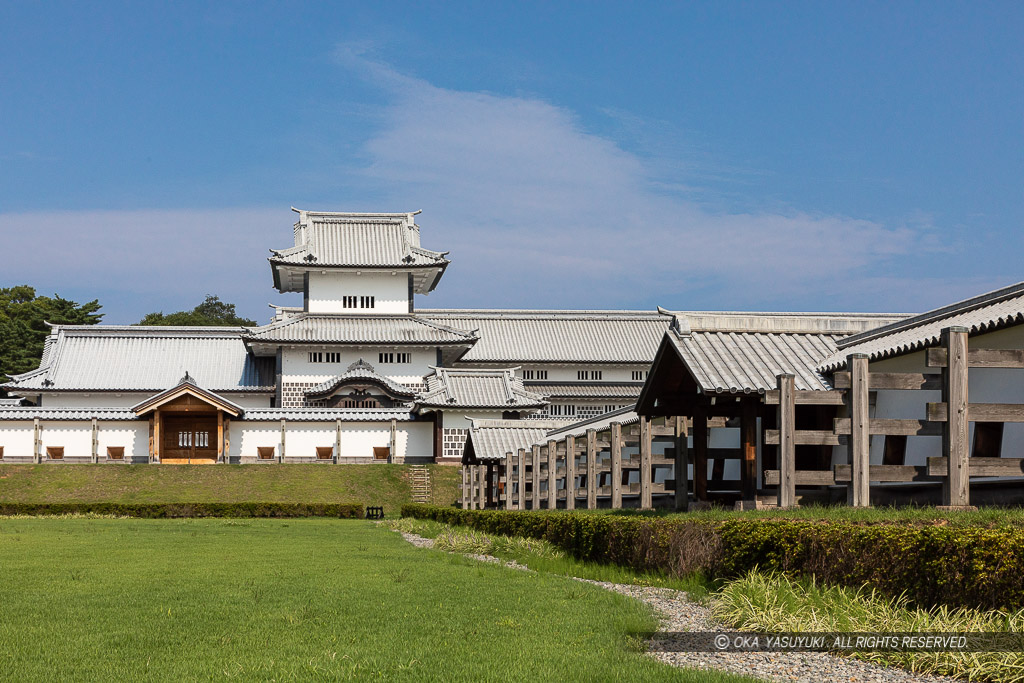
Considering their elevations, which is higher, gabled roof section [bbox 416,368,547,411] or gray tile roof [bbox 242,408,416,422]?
gabled roof section [bbox 416,368,547,411]

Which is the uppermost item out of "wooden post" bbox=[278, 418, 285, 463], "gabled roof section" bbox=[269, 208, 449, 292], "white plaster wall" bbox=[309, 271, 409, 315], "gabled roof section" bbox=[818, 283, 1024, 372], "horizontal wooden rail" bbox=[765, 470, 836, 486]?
"gabled roof section" bbox=[269, 208, 449, 292]

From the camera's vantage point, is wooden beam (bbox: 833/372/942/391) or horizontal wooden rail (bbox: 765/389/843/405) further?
horizontal wooden rail (bbox: 765/389/843/405)

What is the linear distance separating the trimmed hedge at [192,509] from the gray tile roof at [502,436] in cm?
520

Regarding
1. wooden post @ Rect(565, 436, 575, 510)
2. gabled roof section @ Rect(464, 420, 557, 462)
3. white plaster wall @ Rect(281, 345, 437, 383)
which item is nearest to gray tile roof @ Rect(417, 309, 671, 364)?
white plaster wall @ Rect(281, 345, 437, 383)

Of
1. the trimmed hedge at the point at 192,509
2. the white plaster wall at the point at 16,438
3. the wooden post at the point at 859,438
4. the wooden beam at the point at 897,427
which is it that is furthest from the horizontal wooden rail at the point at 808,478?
the white plaster wall at the point at 16,438

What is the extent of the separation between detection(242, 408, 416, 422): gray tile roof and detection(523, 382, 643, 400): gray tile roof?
12.4m

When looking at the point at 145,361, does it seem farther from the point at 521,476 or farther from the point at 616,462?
the point at 616,462

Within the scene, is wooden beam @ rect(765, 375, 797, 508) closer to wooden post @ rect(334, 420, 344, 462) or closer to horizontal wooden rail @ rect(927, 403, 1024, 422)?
horizontal wooden rail @ rect(927, 403, 1024, 422)

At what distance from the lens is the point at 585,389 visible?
5928 cm

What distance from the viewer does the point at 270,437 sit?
46719mm

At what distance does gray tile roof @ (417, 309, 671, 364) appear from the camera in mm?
60156

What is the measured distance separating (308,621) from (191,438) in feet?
134

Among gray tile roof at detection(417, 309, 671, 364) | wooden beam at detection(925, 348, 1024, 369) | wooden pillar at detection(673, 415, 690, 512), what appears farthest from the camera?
gray tile roof at detection(417, 309, 671, 364)

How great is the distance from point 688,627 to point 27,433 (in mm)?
42288
